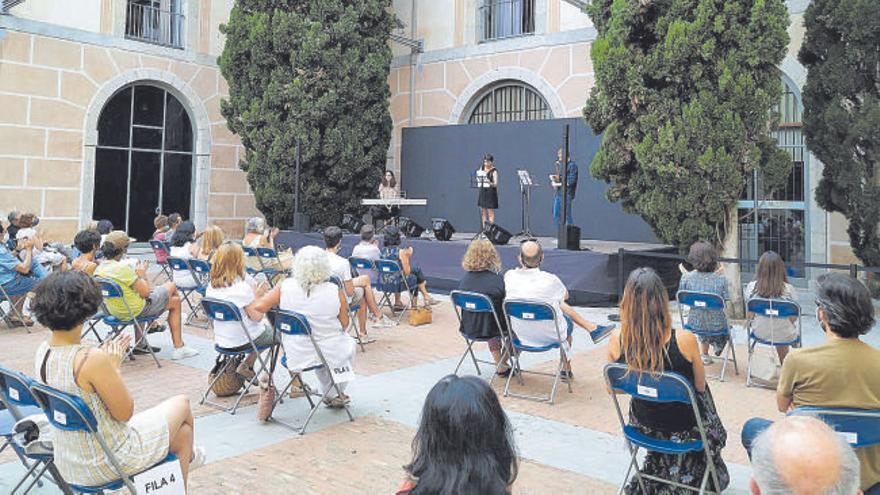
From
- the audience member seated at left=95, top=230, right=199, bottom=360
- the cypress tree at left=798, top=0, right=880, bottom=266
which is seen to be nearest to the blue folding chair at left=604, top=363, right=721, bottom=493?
the audience member seated at left=95, top=230, right=199, bottom=360

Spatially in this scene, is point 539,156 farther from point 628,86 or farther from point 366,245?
point 366,245

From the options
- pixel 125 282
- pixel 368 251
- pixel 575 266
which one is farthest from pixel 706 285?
pixel 125 282

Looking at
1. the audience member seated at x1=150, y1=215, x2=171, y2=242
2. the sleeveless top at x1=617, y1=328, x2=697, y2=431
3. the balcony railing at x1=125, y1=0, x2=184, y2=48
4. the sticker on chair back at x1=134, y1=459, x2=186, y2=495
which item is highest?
the balcony railing at x1=125, y1=0, x2=184, y2=48

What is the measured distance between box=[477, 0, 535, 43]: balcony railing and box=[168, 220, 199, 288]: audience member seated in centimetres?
1072

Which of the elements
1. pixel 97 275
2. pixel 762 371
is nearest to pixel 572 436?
pixel 762 371

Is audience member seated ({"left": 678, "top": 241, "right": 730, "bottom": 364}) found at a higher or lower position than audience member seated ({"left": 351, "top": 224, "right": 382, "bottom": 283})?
lower

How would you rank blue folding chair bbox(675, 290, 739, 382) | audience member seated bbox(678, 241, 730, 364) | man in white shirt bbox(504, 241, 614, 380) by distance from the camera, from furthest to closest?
audience member seated bbox(678, 241, 730, 364), blue folding chair bbox(675, 290, 739, 382), man in white shirt bbox(504, 241, 614, 380)

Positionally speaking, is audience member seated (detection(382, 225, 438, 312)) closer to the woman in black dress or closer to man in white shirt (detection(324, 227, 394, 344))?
man in white shirt (detection(324, 227, 394, 344))

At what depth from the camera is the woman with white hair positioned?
15.5 feet

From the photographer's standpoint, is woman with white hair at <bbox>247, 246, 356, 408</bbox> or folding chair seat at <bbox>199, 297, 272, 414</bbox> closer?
woman with white hair at <bbox>247, 246, 356, 408</bbox>

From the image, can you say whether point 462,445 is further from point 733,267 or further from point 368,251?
point 733,267

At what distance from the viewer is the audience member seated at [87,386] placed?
2814 millimetres

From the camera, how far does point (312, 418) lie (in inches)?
190

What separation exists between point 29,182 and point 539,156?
39.4 feet
